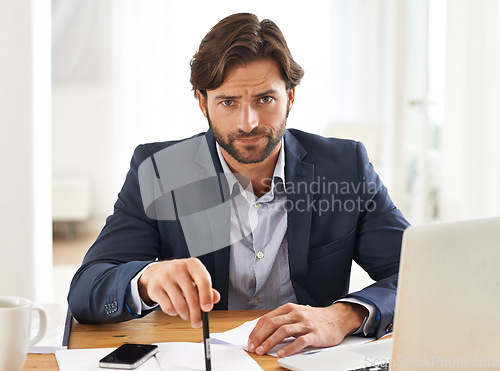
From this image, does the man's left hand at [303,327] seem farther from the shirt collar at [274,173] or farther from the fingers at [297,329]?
the shirt collar at [274,173]

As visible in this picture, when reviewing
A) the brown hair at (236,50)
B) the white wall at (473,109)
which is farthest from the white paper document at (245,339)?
the white wall at (473,109)

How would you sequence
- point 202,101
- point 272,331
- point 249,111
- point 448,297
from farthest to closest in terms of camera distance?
point 202,101 → point 249,111 → point 272,331 → point 448,297

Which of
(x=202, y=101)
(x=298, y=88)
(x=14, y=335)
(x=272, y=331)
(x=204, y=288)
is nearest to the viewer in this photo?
(x=14, y=335)

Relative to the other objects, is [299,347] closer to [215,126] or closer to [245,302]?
[245,302]

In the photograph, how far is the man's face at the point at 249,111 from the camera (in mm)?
1604

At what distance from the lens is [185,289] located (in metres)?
1.09

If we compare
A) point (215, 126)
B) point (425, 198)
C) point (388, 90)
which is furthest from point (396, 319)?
point (388, 90)

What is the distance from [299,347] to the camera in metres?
1.14

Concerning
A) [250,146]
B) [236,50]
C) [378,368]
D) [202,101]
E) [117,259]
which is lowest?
[378,368]

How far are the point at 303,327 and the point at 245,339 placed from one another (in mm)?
114

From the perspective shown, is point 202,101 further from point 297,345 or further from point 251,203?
point 297,345

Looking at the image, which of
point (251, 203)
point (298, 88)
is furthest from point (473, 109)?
point (251, 203)

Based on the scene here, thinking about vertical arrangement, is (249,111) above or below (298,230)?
above

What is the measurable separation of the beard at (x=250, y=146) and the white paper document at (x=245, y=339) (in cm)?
49
